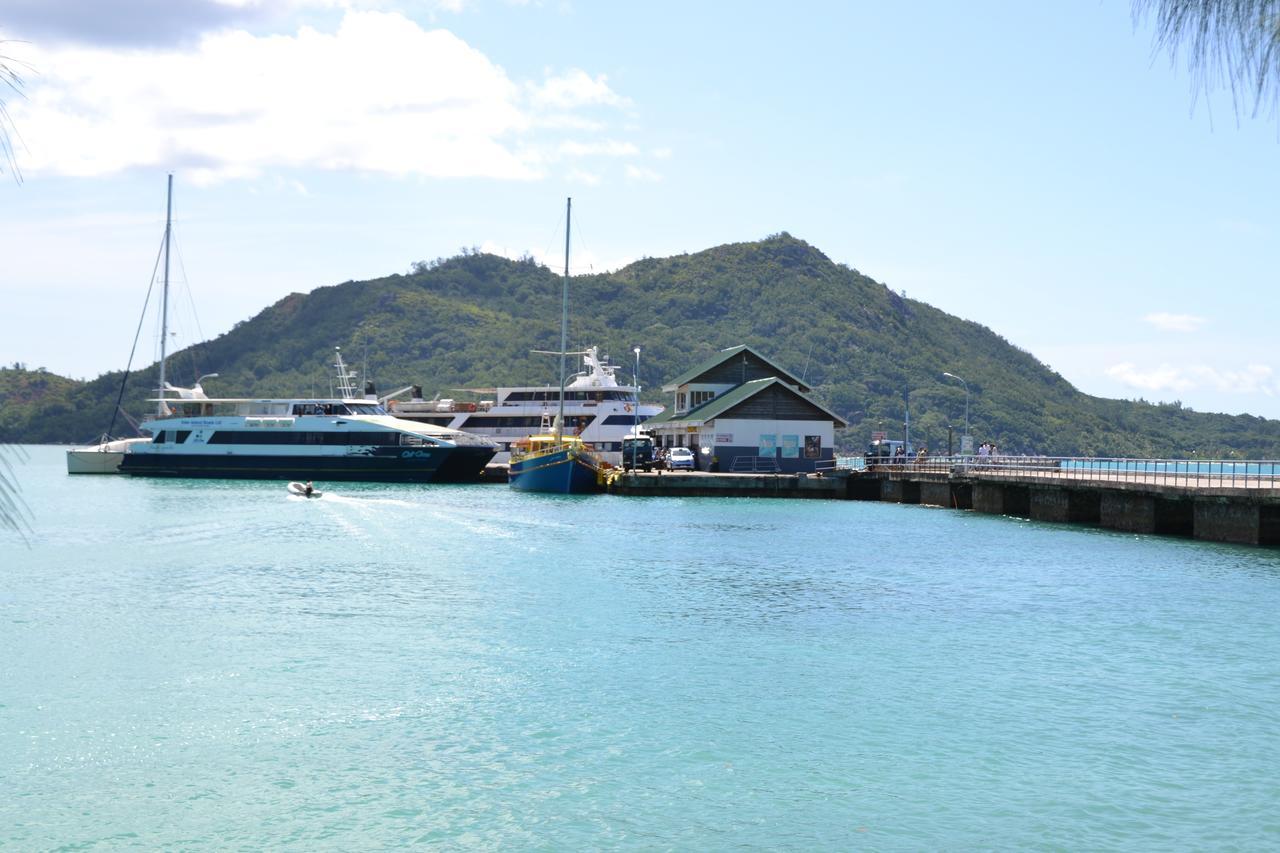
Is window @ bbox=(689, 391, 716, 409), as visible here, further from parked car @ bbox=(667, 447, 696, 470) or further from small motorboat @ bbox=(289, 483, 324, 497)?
small motorboat @ bbox=(289, 483, 324, 497)

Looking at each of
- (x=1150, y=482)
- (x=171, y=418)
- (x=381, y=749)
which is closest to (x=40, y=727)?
(x=381, y=749)

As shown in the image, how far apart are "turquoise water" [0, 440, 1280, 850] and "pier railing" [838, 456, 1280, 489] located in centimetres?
666

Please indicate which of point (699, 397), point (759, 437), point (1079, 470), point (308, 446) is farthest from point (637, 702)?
point (308, 446)

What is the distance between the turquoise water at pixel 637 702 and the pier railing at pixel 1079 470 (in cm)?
666

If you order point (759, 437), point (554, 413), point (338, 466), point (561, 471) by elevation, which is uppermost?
point (554, 413)

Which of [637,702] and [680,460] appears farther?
[680,460]

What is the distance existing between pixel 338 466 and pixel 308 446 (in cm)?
285

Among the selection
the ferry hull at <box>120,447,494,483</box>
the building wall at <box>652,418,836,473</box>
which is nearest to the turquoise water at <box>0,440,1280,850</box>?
the building wall at <box>652,418,836,473</box>

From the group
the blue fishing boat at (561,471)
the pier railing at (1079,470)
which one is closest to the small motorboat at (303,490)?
the blue fishing boat at (561,471)

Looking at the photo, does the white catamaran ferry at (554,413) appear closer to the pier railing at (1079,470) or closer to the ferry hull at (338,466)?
the ferry hull at (338,466)

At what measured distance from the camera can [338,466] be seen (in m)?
82.2

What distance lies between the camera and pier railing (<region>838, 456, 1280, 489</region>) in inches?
1735

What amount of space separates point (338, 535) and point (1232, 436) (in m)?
172

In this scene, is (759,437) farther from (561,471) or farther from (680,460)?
(561,471)
